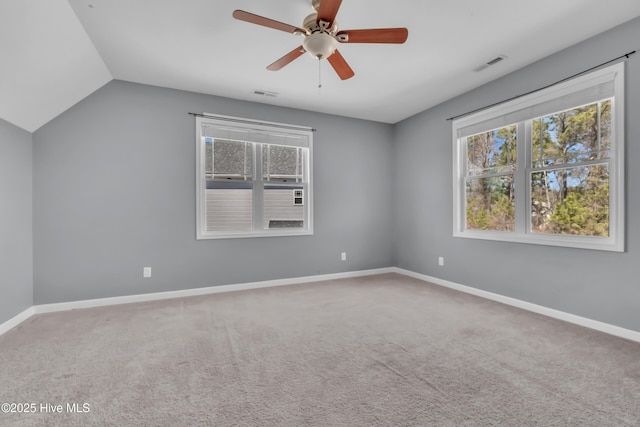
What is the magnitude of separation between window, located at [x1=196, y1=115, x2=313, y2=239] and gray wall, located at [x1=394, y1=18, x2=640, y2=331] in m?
1.75

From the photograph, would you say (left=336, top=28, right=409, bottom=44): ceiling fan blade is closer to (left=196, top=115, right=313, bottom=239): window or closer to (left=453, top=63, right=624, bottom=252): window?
(left=453, top=63, right=624, bottom=252): window

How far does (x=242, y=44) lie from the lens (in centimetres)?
273

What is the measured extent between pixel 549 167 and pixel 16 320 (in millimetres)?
5574

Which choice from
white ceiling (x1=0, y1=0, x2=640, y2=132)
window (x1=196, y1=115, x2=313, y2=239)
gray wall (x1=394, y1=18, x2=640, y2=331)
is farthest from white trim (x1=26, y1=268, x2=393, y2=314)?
white ceiling (x1=0, y1=0, x2=640, y2=132)

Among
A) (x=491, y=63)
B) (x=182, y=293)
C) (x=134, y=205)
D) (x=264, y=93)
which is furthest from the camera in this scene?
(x=264, y=93)

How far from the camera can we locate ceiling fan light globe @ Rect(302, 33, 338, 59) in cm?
201

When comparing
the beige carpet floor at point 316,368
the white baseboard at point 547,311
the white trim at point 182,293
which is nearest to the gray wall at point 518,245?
the white baseboard at point 547,311

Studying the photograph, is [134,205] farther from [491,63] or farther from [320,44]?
[491,63]

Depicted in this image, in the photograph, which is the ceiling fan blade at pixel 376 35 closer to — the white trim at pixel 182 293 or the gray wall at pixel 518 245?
the gray wall at pixel 518 245

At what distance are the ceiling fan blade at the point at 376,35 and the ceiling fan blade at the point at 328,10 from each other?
5.1 inches

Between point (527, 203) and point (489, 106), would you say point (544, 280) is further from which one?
point (489, 106)

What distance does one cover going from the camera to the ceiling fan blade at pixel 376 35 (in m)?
1.95

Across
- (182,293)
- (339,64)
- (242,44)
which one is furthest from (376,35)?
(182,293)

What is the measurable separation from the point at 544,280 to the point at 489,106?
6.94 feet
